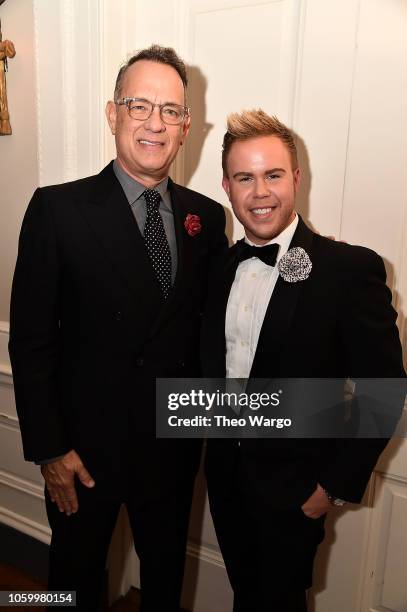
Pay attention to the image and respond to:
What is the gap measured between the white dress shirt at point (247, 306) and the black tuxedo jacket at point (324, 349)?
7 centimetres

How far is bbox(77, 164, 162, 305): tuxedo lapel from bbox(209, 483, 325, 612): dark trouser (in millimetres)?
762

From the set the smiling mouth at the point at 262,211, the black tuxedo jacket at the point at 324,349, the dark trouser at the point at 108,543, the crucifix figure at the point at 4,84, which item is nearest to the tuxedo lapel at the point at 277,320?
the black tuxedo jacket at the point at 324,349

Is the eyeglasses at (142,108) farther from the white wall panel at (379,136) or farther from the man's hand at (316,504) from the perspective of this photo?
the man's hand at (316,504)

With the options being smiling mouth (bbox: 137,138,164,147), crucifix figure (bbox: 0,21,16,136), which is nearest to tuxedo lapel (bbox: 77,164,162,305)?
smiling mouth (bbox: 137,138,164,147)

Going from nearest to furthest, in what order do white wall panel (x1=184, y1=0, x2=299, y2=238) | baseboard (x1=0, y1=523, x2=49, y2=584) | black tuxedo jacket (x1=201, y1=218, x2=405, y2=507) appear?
black tuxedo jacket (x1=201, y1=218, x2=405, y2=507), white wall panel (x1=184, y1=0, x2=299, y2=238), baseboard (x1=0, y1=523, x2=49, y2=584)

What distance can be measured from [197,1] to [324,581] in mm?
2548

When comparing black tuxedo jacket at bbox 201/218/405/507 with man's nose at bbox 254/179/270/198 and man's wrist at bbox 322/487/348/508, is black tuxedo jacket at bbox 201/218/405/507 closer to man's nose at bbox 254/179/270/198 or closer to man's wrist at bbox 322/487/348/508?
man's wrist at bbox 322/487/348/508

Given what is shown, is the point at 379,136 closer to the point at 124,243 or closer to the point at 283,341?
the point at 283,341

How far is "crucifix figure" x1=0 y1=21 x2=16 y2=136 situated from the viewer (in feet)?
7.19

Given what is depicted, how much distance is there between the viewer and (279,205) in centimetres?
153

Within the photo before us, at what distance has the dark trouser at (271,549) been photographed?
5.10ft

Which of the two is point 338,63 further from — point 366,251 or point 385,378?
point 385,378

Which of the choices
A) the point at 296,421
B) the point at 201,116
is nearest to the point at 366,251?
the point at 296,421

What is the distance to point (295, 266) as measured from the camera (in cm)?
149
